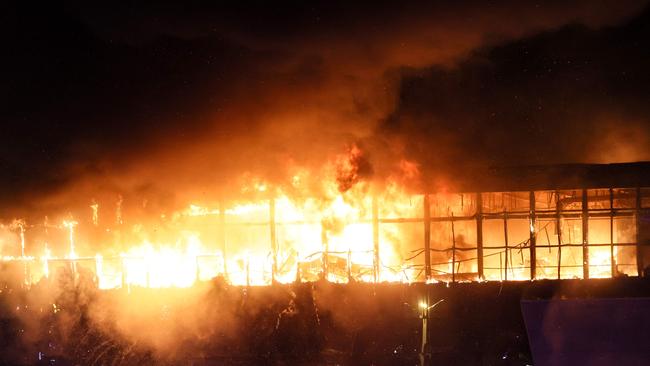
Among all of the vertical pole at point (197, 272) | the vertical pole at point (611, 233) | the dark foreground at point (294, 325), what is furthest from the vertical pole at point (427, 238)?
the vertical pole at point (197, 272)

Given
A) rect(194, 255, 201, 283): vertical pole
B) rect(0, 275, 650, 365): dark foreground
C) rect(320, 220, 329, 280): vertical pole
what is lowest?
rect(0, 275, 650, 365): dark foreground

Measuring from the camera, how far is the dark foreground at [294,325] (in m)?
13.9

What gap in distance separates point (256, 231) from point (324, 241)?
205 centimetres

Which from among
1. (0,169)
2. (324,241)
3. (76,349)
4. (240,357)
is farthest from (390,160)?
(0,169)

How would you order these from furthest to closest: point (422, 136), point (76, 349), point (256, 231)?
point (422, 136), point (256, 231), point (76, 349)

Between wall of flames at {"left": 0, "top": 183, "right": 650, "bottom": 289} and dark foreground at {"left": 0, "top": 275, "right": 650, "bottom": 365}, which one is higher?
wall of flames at {"left": 0, "top": 183, "right": 650, "bottom": 289}

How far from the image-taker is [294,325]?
46.8ft

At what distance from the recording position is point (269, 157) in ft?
54.1

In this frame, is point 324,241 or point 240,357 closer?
point 240,357

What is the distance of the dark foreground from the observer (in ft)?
45.5

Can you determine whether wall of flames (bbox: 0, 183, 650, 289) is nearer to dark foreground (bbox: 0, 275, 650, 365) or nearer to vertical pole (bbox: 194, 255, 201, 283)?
vertical pole (bbox: 194, 255, 201, 283)

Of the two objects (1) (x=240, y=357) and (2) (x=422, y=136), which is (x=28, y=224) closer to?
(1) (x=240, y=357)

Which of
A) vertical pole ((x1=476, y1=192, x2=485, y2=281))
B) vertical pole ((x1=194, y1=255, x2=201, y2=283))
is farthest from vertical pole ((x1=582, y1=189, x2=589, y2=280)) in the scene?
vertical pole ((x1=194, y1=255, x2=201, y2=283))

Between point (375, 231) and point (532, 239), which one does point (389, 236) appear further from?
point (532, 239)
